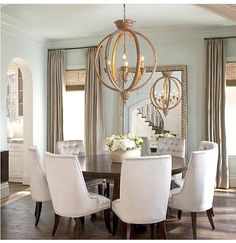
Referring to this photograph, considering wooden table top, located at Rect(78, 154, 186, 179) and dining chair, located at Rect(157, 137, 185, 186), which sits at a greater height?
dining chair, located at Rect(157, 137, 185, 186)

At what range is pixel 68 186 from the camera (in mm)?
3504

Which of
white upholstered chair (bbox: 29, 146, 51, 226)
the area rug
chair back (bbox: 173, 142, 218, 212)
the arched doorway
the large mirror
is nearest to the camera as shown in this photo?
chair back (bbox: 173, 142, 218, 212)

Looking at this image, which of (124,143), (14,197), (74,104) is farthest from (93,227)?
(74,104)

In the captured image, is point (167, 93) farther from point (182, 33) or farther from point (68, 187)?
point (68, 187)

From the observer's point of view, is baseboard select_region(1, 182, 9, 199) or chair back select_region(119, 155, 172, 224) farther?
baseboard select_region(1, 182, 9, 199)

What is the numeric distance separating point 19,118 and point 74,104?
4.30 ft

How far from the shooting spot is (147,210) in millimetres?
3334

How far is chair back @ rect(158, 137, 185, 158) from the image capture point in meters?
5.28

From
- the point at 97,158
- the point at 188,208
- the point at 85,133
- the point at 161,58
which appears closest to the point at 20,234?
the point at 97,158

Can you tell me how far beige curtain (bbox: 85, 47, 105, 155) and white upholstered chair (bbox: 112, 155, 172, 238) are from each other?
11.2 feet

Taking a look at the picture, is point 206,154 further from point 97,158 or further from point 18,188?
point 18,188

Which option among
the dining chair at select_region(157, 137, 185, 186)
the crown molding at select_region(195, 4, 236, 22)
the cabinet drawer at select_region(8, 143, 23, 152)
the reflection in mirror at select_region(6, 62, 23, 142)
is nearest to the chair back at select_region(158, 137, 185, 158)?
the dining chair at select_region(157, 137, 185, 186)

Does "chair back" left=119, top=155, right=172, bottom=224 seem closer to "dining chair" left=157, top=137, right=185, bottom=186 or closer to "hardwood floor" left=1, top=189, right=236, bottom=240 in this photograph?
"hardwood floor" left=1, top=189, right=236, bottom=240

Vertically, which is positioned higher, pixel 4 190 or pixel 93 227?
pixel 4 190
